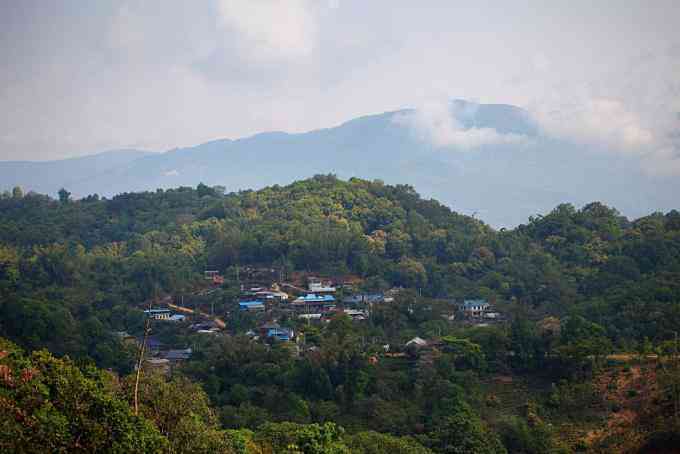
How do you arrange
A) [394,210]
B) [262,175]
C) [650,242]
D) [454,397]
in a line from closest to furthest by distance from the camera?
1. [454,397]
2. [650,242]
3. [394,210]
4. [262,175]

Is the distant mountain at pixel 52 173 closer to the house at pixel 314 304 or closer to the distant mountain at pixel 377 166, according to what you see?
the distant mountain at pixel 377 166

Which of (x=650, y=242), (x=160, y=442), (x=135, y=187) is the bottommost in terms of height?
(x=160, y=442)

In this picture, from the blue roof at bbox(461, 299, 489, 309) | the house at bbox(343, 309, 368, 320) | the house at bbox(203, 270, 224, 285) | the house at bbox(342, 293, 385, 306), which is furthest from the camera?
the house at bbox(203, 270, 224, 285)

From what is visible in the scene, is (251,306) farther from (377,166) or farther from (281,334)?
(377,166)

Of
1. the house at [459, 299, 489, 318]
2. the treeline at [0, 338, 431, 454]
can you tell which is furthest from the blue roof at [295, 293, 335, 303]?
the treeline at [0, 338, 431, 454]

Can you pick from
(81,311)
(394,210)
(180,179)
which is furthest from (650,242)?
(180,179)

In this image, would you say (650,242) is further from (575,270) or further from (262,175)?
(262,175)

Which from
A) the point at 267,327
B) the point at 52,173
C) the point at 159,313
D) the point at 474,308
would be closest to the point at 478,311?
the point at 474,308

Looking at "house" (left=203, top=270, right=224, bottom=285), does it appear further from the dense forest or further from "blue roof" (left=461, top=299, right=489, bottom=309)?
"blue roof" (left=461, top=299, right=489, bottom=309)
